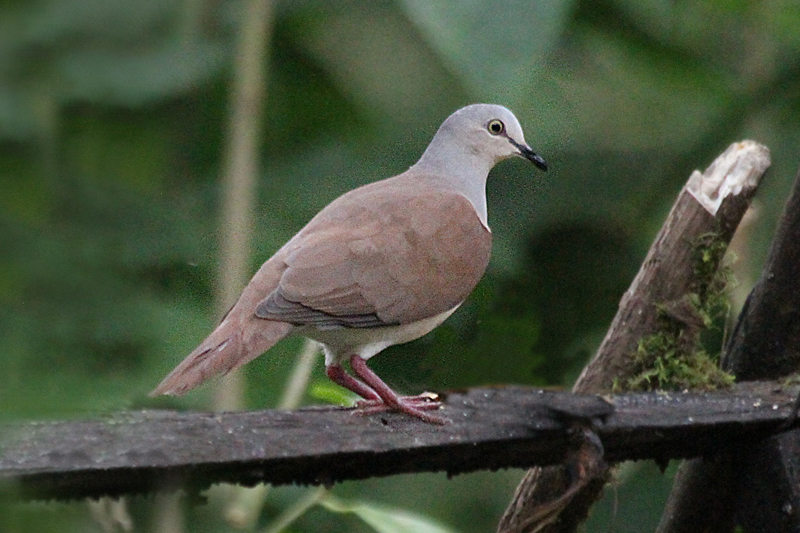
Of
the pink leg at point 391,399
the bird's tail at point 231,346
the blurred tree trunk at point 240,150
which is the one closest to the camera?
the blurred tree trunk at point 240,150

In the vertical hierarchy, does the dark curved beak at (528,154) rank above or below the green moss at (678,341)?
above

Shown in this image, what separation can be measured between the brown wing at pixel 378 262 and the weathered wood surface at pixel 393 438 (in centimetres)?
22

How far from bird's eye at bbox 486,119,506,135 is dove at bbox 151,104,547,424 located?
283mm

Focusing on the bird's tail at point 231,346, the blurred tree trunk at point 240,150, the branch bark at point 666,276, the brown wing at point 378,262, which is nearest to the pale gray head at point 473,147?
the brown wing at point 378,262

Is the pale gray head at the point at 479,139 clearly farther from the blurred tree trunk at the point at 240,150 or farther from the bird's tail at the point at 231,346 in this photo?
the blurred tree trunk at the point at 240,150

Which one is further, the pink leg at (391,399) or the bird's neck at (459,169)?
the bird's neck at (459,169)

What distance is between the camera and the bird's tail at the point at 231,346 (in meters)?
1.54

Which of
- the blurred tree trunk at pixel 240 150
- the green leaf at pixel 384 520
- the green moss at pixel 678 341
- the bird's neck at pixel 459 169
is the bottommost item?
the green leaf at pixel 384 520

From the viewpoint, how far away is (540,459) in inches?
73.6

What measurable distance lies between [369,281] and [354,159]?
936 millimetres

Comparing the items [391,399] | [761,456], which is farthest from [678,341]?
[391,399]

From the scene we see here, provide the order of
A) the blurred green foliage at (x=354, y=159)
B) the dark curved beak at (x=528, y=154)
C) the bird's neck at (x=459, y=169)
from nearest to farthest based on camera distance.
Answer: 1. the blurred green foliage at (x=354, y=159)
2. the bird's neck at (x=459, y=169)
3. the dark curved beak at (x=528, y=154)

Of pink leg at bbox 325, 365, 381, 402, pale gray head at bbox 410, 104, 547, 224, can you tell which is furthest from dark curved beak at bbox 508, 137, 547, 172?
pink leg at bbox 325, 365, 381, 402

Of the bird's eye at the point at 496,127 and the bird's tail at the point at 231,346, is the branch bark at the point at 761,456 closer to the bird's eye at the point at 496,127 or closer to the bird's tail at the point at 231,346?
the bird's eye at the point at 496,127
